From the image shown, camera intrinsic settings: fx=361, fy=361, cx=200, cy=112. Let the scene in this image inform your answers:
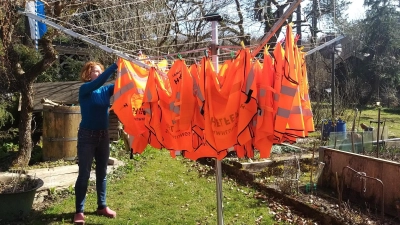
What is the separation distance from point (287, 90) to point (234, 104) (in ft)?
1.13

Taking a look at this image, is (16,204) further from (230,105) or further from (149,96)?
(230,105)

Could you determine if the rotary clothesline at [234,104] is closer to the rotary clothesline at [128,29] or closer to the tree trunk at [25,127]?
the rotary clothesline at [128,29]

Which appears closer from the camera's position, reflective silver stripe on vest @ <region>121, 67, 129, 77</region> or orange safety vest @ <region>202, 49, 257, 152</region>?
orange safety vest @ <region>202, 49, 257, 152</region>

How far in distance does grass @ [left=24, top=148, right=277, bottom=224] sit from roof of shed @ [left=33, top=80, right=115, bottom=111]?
2309 mm

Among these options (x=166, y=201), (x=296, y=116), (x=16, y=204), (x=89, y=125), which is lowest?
(x=166, y=201)

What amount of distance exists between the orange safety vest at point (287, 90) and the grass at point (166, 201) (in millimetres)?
2041

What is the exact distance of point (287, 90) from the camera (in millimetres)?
2248

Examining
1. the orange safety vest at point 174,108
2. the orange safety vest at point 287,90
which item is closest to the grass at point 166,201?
the orange safety vest at point 174,108

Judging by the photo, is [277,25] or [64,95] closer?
[277,25]

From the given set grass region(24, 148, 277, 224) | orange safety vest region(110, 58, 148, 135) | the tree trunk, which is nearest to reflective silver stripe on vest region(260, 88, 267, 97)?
orange safety vest region(110, 58, 148, 135)

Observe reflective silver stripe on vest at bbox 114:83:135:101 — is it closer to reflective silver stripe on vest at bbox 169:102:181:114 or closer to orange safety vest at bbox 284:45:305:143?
reflective silver stripe on vest at bbox 169:102:181:114

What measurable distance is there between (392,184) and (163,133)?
9.62 ft

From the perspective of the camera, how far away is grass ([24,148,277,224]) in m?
Answer: 3.95

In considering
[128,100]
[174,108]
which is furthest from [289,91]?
[128,100]
